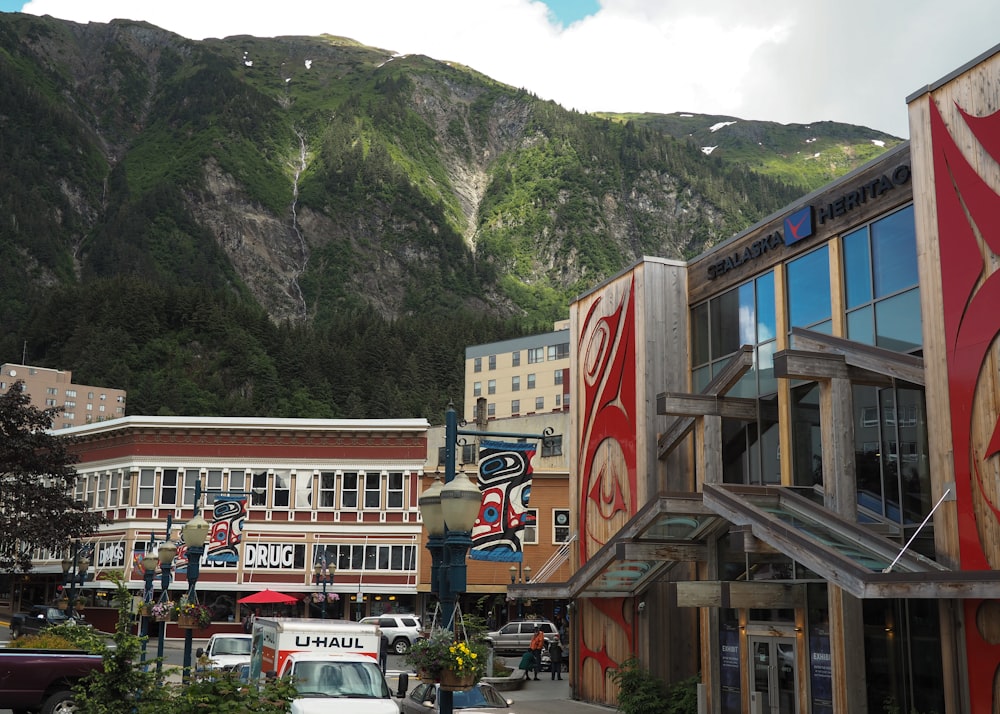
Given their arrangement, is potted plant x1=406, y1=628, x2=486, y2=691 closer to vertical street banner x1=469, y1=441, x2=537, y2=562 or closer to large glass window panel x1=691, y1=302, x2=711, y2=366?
vertical street banner x1=469, y1=441, x2=537, y2=562

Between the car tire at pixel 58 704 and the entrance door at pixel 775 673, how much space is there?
43.9ft

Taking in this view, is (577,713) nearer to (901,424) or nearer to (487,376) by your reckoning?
(901,424)

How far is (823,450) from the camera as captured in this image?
67.5ft

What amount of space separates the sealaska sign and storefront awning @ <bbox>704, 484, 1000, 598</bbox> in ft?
18.7

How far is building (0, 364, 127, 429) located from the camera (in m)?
136

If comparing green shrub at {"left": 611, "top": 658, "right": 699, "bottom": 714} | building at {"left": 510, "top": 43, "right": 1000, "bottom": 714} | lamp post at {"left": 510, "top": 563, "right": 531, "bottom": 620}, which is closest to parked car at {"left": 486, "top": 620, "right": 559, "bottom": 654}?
lamp post at {"left": 510, "top": 563, "right": 531, "bottom": 620}

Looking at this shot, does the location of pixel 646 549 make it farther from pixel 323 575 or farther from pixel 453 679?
pixel 323 575

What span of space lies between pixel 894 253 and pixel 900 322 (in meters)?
1.38

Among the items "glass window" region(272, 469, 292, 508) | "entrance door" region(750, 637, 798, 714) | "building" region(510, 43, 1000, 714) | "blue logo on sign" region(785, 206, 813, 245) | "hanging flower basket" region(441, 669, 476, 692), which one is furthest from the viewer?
"glass window" region(272, 469, 292, 508)

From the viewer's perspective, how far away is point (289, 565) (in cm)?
5675

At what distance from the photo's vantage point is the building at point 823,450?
17.7 metres

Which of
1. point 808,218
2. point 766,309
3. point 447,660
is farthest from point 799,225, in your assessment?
point 447,660

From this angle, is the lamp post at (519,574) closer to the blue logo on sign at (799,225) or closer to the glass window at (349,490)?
the glass window at (349,490)

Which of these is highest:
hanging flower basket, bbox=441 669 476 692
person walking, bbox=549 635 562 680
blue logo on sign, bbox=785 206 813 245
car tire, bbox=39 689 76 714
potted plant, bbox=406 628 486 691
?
blue logo on sign, bbox=785 206 813 245
